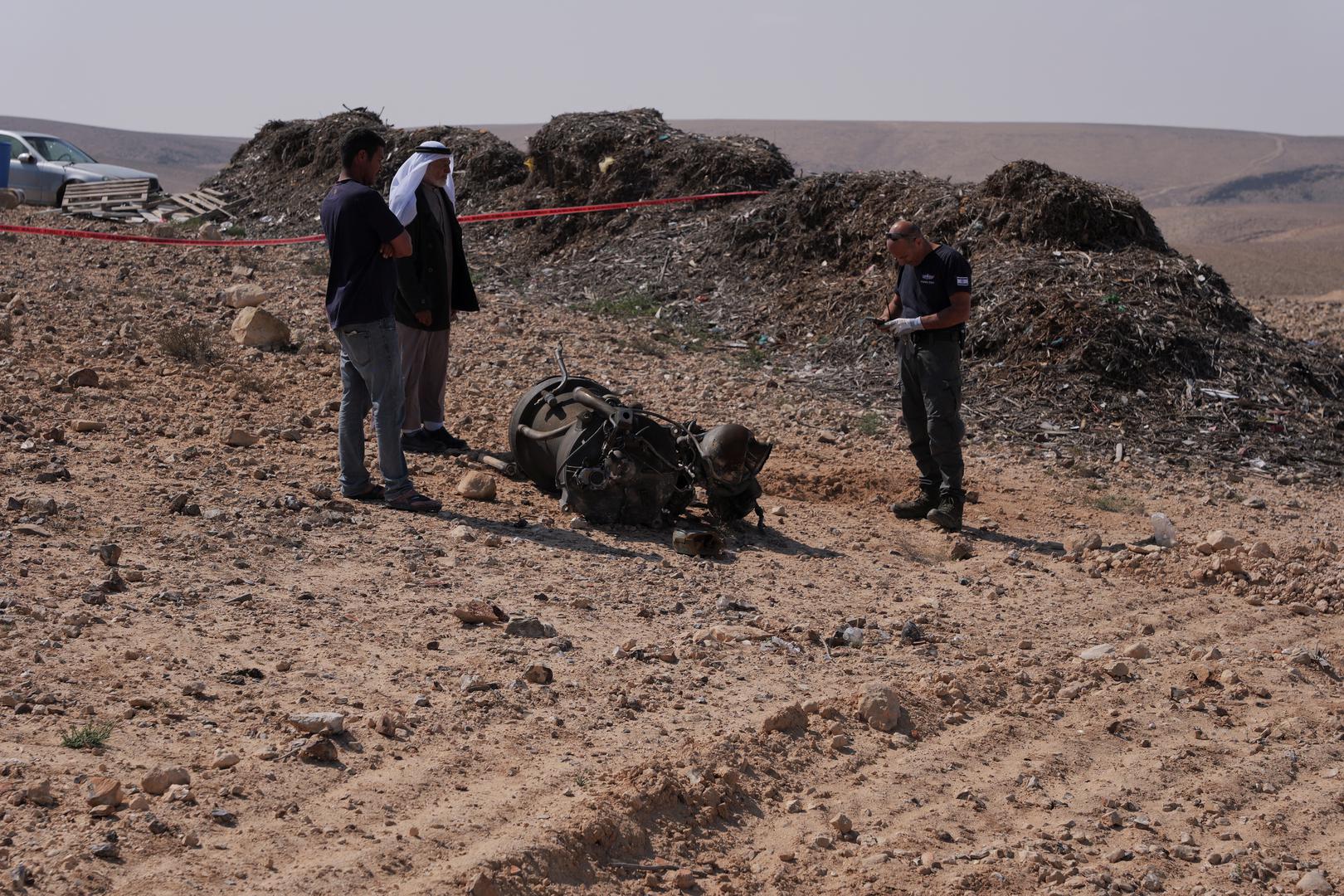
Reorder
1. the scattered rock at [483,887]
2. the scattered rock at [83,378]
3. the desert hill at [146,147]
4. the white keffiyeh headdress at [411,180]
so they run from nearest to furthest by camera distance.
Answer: the scattered rock at [483,887]
the white keffiyeh headdress at [411,180]
the scattered rock at [83,378]
the desert hill at [146,147]

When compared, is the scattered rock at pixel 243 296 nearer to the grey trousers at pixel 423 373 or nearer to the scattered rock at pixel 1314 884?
the grey trousers at pixel 423 373

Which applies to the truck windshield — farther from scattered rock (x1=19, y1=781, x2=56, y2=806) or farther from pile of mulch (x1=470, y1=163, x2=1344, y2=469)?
scattered rock (x1=19, y1=781, x2=56, y2=806)

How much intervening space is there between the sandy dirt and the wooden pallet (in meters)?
11.4

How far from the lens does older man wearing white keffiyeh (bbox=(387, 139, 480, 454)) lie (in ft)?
22.9

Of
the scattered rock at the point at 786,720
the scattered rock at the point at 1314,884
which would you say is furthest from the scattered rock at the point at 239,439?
the scattered rock at the point at 1314,884

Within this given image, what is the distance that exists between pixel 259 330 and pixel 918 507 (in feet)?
17.3

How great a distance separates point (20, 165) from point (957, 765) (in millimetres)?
18117

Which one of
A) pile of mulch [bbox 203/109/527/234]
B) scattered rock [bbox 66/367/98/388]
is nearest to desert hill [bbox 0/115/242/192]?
pile of mulch [bbox 203/109/527/234]

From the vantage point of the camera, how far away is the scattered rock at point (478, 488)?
648cm

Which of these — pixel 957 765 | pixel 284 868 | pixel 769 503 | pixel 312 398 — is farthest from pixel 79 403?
pixel 957 765

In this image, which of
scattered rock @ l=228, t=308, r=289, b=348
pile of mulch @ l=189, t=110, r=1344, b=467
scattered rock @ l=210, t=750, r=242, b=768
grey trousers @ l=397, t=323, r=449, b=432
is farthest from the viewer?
scattered rock @ l=228, t=308, r=289, b=348

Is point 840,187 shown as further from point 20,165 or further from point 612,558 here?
point 20,165

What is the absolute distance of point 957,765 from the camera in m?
4.13

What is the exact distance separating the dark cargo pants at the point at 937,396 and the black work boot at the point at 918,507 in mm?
34
